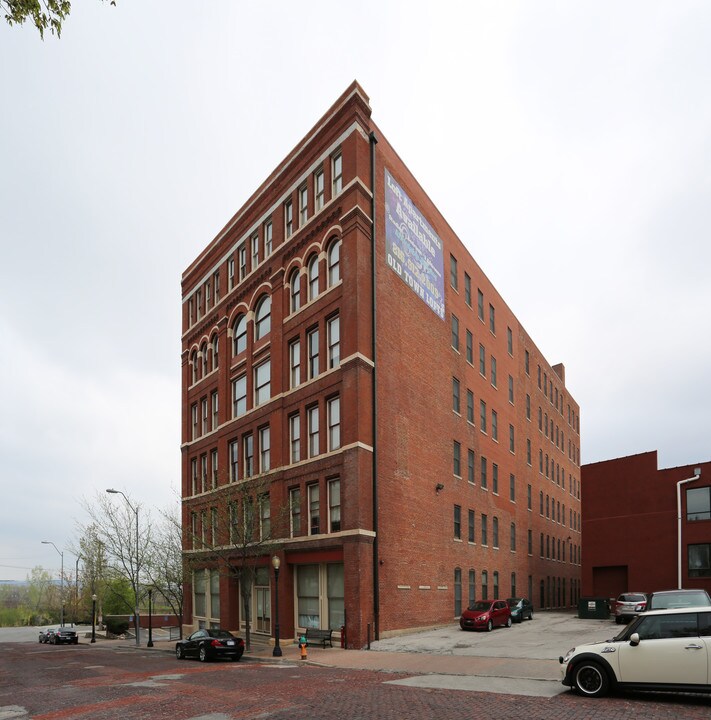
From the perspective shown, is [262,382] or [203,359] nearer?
[262,382]

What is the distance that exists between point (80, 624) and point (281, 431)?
7869 cm

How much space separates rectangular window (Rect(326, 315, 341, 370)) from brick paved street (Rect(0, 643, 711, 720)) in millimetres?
14422

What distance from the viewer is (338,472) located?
3234 centimetres

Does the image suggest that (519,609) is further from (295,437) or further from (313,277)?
(313,277)

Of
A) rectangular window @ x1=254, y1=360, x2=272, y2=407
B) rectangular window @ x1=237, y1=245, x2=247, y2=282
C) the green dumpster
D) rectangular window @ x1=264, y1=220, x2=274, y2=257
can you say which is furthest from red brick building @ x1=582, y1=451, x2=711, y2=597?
rectangular window @ x1=237, y1=245, x2=247, y2=282

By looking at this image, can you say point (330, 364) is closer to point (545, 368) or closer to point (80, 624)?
point (545, 368)

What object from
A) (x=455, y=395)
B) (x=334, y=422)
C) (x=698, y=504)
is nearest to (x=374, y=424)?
(x=334, y=422)

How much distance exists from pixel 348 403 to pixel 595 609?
19.9m

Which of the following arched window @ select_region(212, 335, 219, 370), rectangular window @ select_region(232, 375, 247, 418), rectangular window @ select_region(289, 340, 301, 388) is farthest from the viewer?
arched window @ select_region(212, 335, 219, 370)

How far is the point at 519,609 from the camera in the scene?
4034 cm

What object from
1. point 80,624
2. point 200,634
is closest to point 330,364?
point 200,634

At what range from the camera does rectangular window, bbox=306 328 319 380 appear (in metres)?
35.8

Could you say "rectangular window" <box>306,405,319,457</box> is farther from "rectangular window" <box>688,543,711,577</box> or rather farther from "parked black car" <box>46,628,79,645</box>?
"parked black car" <box>46,628,79,645</box>

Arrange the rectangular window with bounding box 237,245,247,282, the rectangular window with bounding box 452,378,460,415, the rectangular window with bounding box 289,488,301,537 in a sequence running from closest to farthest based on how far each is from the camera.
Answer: the rectangular window with bounding box 289,488,301,537, the rectangular window with bounding box 452,378,460,415, the rectangular window with bounding box 237,245,247,282
